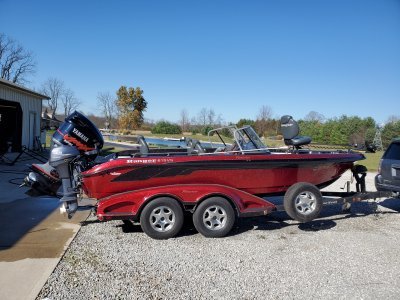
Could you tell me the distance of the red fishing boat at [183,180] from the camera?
5.28m

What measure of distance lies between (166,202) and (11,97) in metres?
12.7

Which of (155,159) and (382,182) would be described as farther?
(382,182)

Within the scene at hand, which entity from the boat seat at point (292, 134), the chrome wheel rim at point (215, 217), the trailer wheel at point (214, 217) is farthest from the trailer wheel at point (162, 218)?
the boat seat at point (292, 134)

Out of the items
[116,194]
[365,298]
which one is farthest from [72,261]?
[365,298]

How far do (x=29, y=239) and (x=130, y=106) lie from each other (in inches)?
1544

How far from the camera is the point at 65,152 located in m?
5.69

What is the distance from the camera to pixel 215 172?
5.61 metres

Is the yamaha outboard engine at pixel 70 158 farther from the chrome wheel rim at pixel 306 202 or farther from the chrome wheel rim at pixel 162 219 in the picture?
the chrome wheel rim at pixel 306 202

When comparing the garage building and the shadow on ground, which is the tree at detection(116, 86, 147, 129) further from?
the shadow on ground

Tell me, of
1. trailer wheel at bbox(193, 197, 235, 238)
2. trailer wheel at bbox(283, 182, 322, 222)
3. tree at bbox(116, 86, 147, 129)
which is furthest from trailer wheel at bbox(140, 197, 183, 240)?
tree at bbox(116, 86, 147, 129)

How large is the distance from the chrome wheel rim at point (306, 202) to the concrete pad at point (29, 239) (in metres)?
3.67

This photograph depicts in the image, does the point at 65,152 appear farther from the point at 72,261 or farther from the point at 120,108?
the point at 120,108

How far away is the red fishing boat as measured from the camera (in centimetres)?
528

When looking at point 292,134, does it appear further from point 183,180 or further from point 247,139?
point 183,180
